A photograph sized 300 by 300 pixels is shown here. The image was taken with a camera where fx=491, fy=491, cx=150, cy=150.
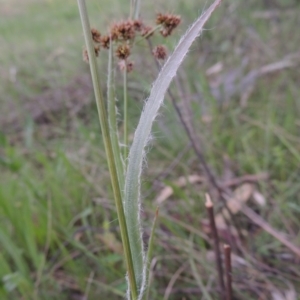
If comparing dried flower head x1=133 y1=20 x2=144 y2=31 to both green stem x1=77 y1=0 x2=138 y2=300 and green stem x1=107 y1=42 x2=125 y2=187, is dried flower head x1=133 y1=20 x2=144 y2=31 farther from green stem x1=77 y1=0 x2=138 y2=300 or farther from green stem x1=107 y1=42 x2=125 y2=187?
green stem x1=77 y1=0 x2=138 y2=300

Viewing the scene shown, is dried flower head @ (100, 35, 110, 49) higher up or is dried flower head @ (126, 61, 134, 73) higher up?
dried flower head @ (100, 35, 110, 49)

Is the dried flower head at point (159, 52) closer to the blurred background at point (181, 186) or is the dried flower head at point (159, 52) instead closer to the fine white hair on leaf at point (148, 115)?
the blurred background at point (181, 186)

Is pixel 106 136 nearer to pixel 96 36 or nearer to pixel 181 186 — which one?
pixel 96 36

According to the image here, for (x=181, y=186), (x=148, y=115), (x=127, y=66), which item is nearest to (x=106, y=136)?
(x=148, y=115)

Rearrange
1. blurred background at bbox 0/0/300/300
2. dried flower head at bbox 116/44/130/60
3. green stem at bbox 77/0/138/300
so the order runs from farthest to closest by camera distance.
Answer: blurred background at bbox 0/0/300/300 < dried flower head at bbox 116/44/130/60 < green stem at bbox 77/0/138/300

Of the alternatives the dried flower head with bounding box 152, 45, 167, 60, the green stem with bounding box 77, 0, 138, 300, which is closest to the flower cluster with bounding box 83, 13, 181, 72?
the dried flower head with bounding box 152, 45, 167, 60

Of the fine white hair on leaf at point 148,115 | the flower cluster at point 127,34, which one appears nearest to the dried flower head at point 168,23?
the flower cluster at point 127,34

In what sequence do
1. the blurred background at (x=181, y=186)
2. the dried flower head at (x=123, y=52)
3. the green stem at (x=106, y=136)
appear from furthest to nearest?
the blurred background at (x=181, y=186) → the dried flower head at (x=123, y=52) → the green stem at (x=106, y=136)
